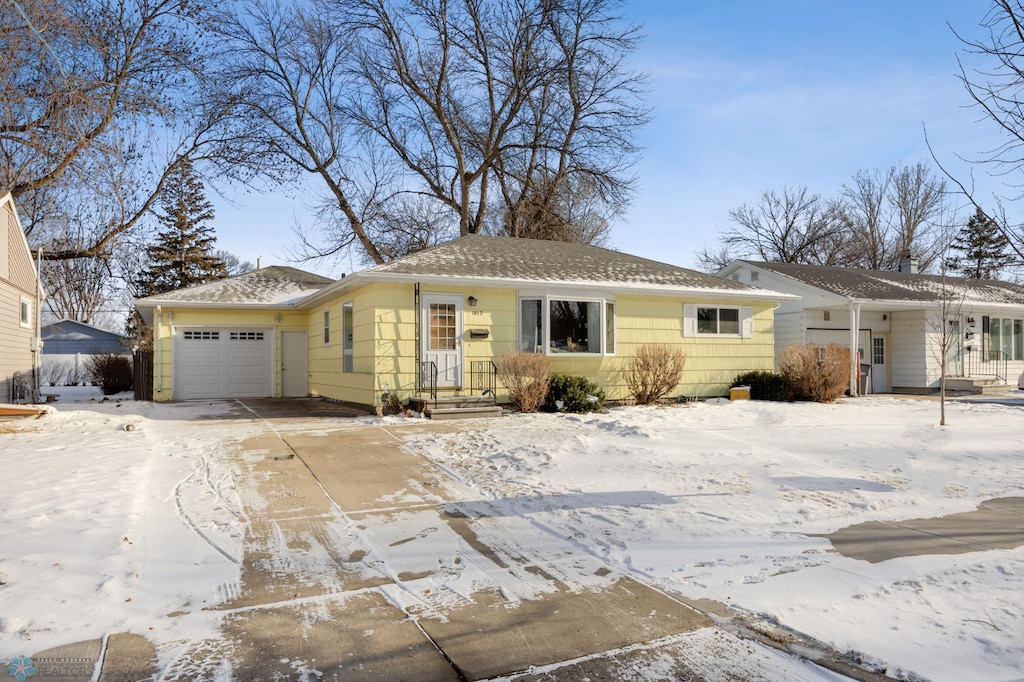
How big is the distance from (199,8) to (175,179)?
5.79 m

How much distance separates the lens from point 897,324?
2002 centimetres

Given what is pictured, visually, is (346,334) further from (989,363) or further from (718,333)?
(989,363)

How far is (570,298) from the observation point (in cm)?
1378

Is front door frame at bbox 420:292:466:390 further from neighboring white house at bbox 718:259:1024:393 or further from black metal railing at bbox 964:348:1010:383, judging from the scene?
black metal railing at bbox 964:348:1010:383

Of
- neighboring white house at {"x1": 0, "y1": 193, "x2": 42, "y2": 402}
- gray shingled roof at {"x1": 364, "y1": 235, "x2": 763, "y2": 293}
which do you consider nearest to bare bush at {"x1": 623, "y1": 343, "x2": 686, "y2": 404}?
gray shingled roof at {"x1": 364, "y1": 235, "x2": 763, "y2": 293}

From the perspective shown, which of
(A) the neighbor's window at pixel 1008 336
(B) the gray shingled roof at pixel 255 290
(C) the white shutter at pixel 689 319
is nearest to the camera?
(C) the white shutter at pixel 689 319

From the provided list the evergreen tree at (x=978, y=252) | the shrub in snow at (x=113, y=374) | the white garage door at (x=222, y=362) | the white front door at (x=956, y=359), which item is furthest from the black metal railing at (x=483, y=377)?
the evergreen tree at (x=978, y=252)

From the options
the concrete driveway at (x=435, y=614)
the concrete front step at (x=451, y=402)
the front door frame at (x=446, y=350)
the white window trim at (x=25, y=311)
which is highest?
the white window trim at (x=25, y=311)

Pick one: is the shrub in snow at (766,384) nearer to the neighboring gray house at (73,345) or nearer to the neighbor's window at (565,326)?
the neighbor's window at (565,326)

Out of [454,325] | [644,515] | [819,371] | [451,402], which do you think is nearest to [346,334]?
[454,325]

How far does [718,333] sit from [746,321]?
88 cm

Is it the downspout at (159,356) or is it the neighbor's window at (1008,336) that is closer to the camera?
the downspout at (159,356)

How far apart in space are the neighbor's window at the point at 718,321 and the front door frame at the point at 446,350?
602 centimetres

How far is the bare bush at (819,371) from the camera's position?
48.8ft
